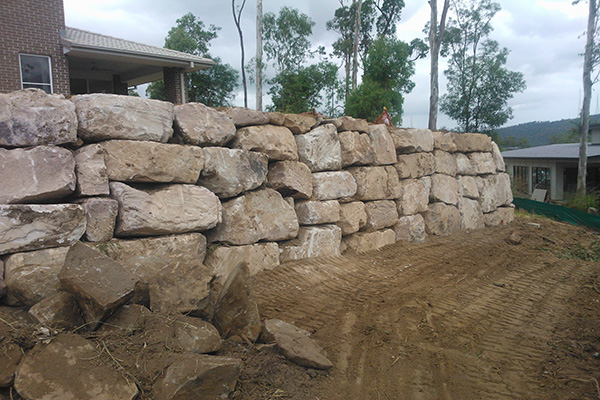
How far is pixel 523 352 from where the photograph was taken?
4402 mm

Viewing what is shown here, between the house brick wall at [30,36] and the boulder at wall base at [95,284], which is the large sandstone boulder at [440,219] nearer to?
the boulder at wall base at [95,284]

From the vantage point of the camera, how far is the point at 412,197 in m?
9.14

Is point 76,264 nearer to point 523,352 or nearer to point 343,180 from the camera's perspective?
point 523,352

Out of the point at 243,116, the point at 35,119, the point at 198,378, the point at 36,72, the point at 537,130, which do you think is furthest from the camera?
the point at 537,130

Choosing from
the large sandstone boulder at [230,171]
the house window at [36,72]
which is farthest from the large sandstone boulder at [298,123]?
the house window at [36,72]

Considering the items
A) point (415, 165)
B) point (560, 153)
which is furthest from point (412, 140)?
point (560, 153)

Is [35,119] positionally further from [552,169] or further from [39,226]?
[552,169]

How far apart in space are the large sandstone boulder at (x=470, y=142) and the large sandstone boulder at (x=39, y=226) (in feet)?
30.3

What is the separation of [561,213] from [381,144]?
30.5 ft

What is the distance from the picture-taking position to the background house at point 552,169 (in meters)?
21.8

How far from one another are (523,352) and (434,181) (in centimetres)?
593

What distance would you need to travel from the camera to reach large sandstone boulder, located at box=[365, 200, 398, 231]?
8156mm

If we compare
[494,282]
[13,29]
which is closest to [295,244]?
[494,282]

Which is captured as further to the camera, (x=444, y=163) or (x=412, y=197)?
(x=444, y=163)
